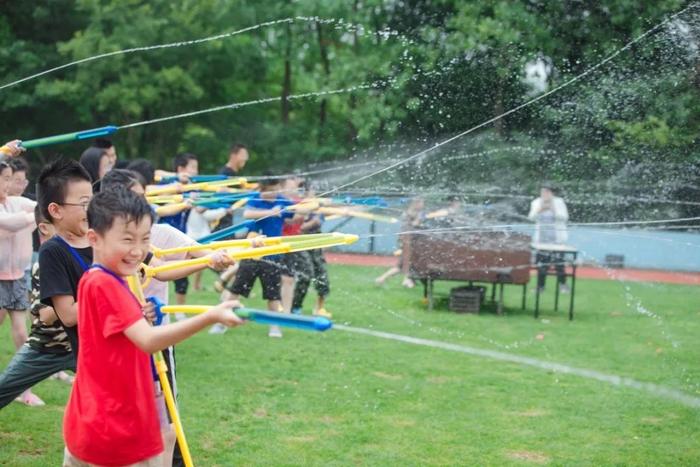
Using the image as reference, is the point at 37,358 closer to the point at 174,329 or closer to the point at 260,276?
the point at 174,329

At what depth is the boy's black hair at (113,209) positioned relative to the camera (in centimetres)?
304

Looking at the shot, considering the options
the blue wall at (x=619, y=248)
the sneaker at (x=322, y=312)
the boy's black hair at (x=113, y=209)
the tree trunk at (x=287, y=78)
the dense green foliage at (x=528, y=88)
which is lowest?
the sneaker at (x=322, y=312)

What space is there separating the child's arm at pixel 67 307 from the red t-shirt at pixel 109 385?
23.7 inches

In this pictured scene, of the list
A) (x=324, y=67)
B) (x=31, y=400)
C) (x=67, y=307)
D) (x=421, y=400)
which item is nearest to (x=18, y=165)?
(x=31, y=400)

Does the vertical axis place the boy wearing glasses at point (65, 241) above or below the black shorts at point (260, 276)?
above

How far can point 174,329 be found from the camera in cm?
281

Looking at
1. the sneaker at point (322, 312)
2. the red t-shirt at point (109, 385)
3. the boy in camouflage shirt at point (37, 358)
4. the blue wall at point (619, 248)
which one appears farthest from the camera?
the blue wall at point (619, 248)

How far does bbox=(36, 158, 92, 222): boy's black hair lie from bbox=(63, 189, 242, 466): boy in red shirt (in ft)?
2.71

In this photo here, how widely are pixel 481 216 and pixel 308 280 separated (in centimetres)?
312

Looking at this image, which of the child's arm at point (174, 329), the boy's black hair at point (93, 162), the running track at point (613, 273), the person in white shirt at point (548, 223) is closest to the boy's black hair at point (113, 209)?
the child's arm at point (174, 329)

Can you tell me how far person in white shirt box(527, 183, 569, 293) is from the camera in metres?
11.4

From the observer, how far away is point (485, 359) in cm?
812

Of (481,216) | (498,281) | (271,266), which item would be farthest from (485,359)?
(481,216)

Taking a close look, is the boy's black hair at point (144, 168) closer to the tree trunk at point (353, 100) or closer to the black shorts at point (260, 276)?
the black shorts at point (260, 276)
